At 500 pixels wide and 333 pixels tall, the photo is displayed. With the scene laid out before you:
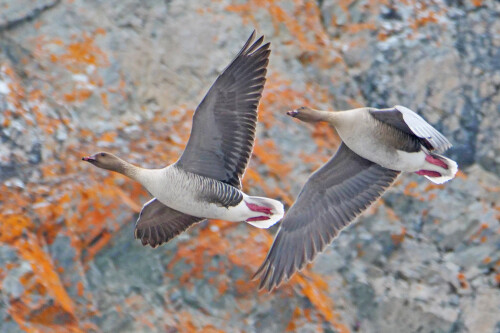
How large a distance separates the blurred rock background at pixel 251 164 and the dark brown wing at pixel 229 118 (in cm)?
150

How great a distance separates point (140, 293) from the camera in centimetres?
1189

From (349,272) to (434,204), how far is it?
1.40 metres

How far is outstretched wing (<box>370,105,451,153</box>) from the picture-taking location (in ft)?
33.9

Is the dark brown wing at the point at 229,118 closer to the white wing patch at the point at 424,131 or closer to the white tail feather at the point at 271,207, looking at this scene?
the white tail feather at the point at 271,207

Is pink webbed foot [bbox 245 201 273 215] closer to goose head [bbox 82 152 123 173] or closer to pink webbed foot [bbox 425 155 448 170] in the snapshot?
goose head [bbox 82 152 123 173]

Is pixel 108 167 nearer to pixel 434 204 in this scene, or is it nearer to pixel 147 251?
pixel 147 251

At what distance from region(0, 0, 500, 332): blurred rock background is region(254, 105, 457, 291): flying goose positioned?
0.58m

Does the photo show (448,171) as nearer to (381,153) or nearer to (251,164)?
(381,153)

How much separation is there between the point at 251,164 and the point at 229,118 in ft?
7.32

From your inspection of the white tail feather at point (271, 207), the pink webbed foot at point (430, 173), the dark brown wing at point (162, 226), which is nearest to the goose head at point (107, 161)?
the dark brown wing at point (162, 226)

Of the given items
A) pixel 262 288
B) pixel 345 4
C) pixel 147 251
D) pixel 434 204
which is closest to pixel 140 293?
pixel 147 251

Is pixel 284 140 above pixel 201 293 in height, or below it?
above

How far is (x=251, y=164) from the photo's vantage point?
13.0m

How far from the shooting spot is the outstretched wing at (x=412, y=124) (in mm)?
10320
